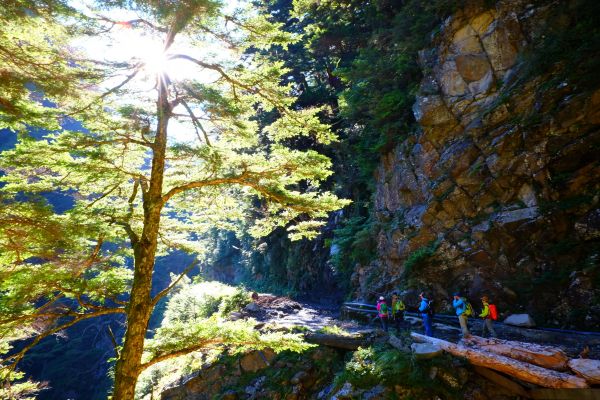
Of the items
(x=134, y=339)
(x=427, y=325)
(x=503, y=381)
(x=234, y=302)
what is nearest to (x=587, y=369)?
(x=503, y=381)

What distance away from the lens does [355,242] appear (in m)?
16.0

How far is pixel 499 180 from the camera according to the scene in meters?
11.0

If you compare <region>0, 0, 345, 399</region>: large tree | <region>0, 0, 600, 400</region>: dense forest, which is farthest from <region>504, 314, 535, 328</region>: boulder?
<region>0, 0, 345, 399</region>: large tree

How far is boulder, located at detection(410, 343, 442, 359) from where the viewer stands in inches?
316

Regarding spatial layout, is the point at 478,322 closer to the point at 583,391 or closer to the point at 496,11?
the point at 583,391

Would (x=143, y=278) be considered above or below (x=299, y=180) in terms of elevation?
below

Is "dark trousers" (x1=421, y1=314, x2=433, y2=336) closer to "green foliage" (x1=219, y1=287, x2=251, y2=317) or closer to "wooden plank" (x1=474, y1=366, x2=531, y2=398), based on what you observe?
"wooden plank" (x1=474, y1=366, x2=531, y2=398)

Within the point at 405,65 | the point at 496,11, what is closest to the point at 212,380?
the point at 405,65

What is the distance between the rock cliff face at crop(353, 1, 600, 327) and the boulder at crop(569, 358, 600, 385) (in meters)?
2.79

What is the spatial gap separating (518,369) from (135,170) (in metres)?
9.69

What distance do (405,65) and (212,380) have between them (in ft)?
49.5

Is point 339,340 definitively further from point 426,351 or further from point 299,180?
point 299,180

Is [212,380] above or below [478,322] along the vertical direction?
below

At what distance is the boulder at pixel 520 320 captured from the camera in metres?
9.00
